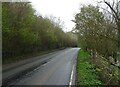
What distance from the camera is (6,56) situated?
1561 inches

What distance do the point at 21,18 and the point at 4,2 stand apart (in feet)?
21.7

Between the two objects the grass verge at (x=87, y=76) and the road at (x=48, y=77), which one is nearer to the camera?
the grass verge at (x=87, y=76)

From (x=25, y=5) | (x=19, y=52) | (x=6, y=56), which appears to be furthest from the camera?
(x=19, y=52)

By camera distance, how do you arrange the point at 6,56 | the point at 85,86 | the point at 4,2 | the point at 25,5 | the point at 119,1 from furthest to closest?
the point at 25,5, the point at 6,56, the point at 4,2, the point at 85,86, the point at 119,1

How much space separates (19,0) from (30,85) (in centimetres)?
2755

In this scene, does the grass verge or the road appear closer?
the grass verge

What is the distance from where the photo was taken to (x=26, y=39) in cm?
4594

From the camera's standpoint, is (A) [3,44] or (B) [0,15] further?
(A) [3,44]

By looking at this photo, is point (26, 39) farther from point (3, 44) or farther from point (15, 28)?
point (3, 44)

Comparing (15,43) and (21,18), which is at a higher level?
(21,18)

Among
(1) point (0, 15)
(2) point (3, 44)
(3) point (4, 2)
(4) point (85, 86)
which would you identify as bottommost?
(4) point (85, 86)

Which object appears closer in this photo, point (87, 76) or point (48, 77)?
point (87, 76)

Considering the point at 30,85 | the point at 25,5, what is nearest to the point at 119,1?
the point at 30,85

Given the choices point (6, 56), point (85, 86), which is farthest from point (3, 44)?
point (85, 86)
